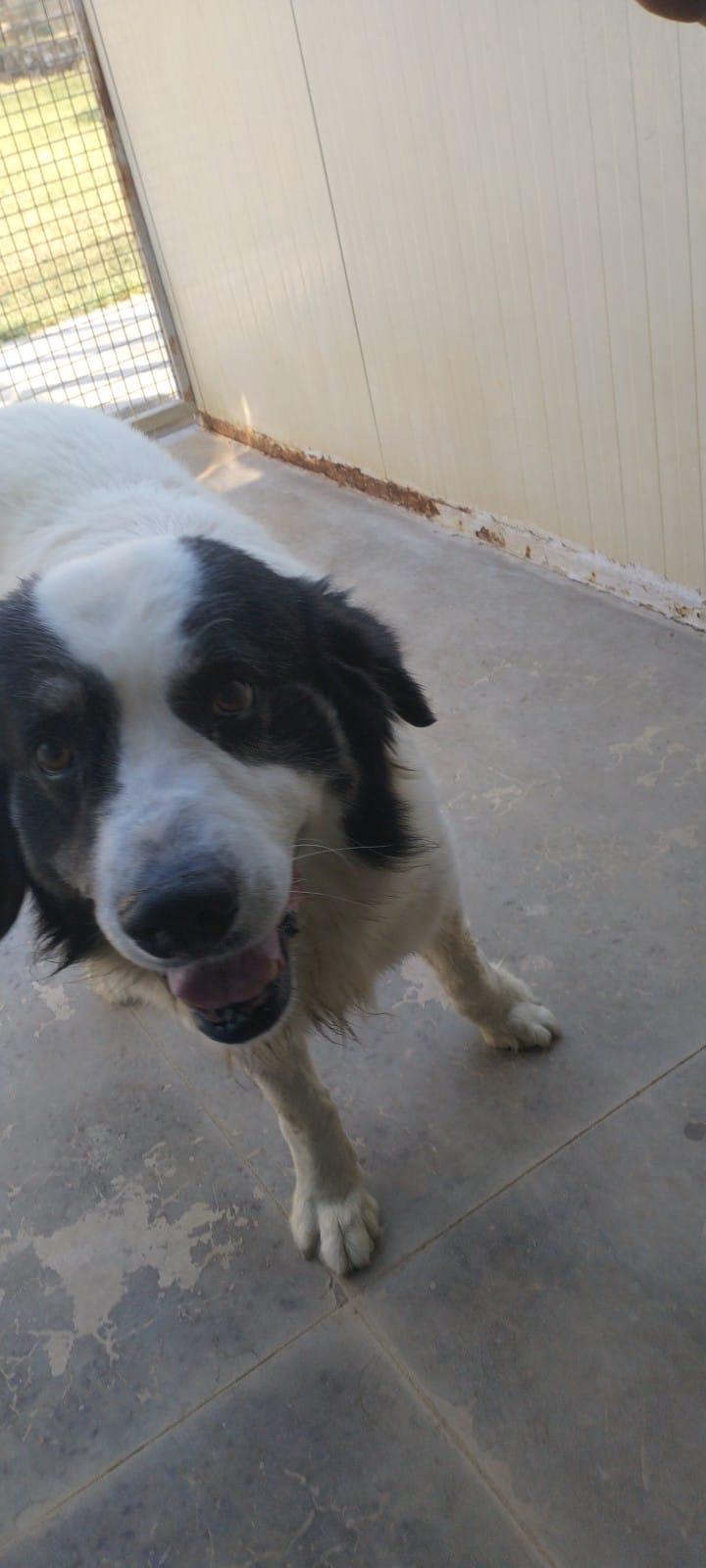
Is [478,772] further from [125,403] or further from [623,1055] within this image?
[125,403]

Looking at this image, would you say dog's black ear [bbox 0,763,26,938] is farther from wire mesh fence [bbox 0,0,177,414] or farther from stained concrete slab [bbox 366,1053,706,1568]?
wire mesh fence [bbox 0,0,177,414]

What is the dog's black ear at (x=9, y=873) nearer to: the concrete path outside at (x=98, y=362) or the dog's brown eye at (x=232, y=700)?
the dog's brown eye at (x=232, y=700)

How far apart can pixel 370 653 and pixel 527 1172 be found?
90 centimetres

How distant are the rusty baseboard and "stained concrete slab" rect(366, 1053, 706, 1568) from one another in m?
2.65

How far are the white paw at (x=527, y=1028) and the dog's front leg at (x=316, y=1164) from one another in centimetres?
37

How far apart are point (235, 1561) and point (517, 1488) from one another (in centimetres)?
39

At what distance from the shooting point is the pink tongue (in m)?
1.43

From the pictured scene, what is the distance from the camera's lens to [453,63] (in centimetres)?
299

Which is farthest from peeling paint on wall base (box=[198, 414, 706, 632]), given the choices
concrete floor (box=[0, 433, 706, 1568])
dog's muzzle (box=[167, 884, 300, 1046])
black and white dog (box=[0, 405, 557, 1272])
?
dog's muzzle (box=[167, 884, 300, 1046])

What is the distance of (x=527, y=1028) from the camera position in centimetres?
206

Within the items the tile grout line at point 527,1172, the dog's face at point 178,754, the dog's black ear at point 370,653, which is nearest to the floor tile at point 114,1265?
the tile grout line at point 527,1172

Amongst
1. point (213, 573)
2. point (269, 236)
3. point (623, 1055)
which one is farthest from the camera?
point (269, 236)

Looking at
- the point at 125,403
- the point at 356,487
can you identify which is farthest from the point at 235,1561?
the point at 125,403

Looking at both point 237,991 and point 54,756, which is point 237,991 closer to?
point 237,991
